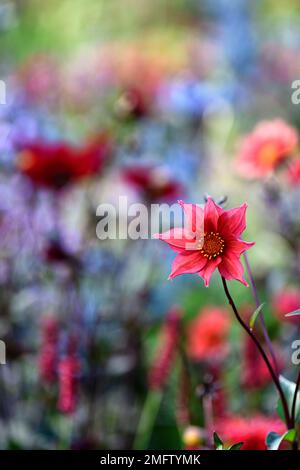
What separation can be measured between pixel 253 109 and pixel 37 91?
24.3 inches

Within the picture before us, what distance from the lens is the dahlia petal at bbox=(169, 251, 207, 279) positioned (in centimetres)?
41

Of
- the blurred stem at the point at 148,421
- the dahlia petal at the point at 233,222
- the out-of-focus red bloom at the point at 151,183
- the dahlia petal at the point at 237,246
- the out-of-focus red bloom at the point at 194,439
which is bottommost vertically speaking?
the blurred stem at the point at 148,421

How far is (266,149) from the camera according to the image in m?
0.70

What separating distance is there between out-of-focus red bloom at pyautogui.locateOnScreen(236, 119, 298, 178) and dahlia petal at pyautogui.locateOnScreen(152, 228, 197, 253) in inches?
11.6

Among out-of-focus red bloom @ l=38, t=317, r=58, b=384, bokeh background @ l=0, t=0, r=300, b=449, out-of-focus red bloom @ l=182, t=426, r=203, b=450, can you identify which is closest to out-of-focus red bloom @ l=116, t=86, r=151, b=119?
bokeh background @ l=0, t=0, r=300, b=449

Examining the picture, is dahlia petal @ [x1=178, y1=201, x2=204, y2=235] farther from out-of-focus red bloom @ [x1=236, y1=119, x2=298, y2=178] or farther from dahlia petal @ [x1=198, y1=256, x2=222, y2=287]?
out-of-focus red bloom @ [x1=236, y1=119, x2=298, y2=178]

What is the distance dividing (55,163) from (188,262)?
353mm

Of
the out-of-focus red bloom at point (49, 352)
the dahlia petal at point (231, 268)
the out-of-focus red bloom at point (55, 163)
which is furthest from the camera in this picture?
the out-of-focus red bloom at point (55, 163)

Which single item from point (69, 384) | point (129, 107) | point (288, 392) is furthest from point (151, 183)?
point (288, 392)

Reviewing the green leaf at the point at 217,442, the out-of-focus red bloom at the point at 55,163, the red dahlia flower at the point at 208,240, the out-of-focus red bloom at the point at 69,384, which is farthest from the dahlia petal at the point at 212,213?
the out-of-focus red bloom at the point at 55,163

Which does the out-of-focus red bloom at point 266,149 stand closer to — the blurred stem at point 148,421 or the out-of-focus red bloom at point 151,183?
the out-of-focus red bloom at point 151,183

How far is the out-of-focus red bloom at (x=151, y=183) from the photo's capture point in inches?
32.8
